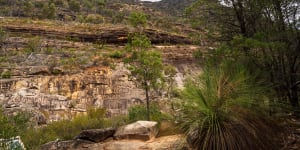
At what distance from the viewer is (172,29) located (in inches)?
2340

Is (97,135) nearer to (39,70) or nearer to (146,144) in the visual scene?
(146,144)

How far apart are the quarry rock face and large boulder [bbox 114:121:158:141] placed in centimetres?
1916

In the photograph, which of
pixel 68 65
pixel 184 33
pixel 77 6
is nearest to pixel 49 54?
pixel 68 65

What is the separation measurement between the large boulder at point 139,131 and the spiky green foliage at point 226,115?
214 cm

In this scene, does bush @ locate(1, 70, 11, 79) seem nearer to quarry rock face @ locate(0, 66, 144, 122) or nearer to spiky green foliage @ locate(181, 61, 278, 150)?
quarry rock face @ locate(0, 66, 144, 122)

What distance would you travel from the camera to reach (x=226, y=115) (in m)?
5.07

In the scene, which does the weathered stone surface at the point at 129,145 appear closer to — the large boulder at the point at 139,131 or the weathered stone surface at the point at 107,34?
the large boulder at the point at 139,131

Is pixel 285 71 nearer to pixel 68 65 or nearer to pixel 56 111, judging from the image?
pixel 56 111

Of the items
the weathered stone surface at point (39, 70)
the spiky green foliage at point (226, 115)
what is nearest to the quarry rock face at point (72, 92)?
the weathered stone surface at point (39, 70)

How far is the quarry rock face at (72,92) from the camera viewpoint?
27.7 metres

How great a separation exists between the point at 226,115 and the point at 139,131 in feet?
10.2

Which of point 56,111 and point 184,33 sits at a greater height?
point 184,33

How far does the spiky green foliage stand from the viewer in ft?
16.3

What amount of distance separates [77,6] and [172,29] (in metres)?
26.6
